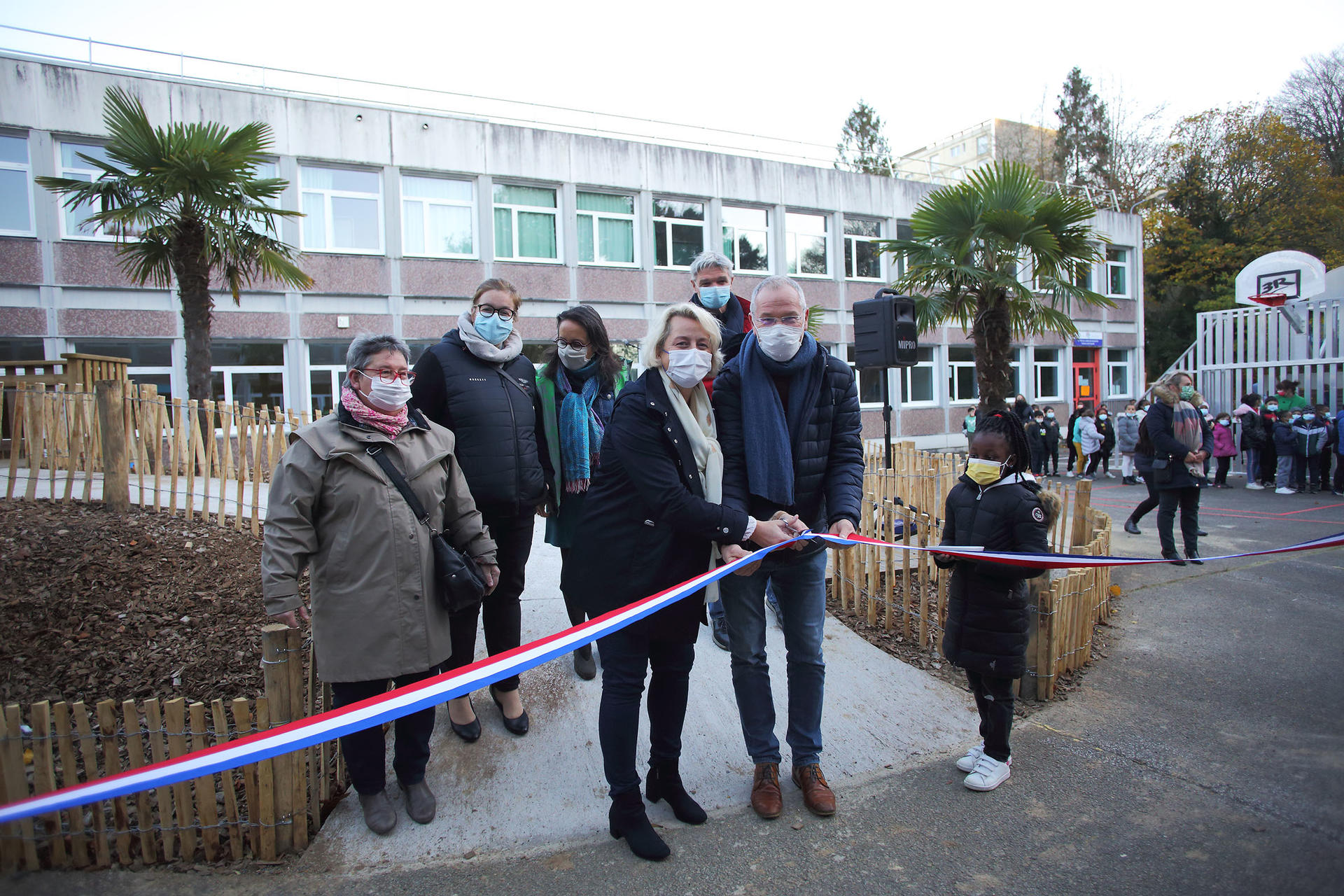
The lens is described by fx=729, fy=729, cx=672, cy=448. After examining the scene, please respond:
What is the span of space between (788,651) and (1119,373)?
30144 millimetres

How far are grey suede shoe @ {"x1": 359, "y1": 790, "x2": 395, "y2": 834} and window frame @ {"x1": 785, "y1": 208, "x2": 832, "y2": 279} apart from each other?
20.1 meters

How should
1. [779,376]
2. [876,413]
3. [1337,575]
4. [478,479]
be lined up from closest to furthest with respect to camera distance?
1. [779,376]
2. [478,479]
3. [1337,575]
4. [876,413]

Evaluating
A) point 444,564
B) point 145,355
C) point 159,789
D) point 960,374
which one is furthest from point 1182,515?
point 960,374

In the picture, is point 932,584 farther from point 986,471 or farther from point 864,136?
point 864,136

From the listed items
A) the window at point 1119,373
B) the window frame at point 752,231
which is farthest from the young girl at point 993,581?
the window at point 1119,373

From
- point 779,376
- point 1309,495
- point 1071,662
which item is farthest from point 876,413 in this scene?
point 779,376

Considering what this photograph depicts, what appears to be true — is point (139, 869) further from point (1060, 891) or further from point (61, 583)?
point (1060, 891)

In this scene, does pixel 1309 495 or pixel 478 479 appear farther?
pixel 1309 495

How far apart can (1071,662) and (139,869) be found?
4514mm

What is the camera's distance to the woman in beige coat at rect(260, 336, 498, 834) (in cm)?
255

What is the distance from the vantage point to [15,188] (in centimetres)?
1323

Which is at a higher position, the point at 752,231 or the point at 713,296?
the point at 752,231

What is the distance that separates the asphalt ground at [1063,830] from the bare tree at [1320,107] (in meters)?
15.4

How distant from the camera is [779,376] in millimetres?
2955
